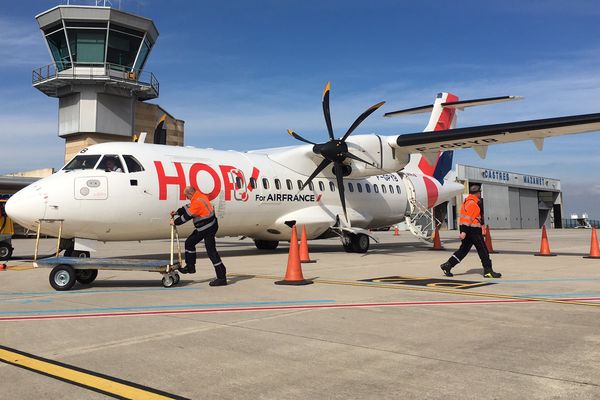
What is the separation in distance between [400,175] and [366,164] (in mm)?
4730

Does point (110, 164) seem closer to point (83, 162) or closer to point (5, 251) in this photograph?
point (83, 162)

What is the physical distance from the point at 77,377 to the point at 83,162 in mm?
9408

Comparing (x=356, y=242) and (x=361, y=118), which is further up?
(x=361, y=118)

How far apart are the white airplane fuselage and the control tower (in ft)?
80.6

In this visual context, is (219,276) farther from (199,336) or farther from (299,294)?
(199,336)

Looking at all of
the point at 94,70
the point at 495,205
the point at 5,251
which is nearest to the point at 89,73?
the point at 94,70

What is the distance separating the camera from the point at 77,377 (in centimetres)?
357

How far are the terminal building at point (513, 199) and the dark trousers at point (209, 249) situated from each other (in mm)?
52381

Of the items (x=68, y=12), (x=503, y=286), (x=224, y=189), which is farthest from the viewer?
(x=68, y=12)

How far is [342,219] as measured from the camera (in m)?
17.6

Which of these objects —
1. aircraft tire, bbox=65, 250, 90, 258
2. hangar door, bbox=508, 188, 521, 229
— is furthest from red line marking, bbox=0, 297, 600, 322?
hangar door, bbox=508, 188, 521, 229

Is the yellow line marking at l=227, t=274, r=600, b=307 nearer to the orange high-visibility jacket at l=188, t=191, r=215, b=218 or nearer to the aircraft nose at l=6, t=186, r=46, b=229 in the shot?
the orange high-visibility jacket at l=188, t=191, r=215, b=218

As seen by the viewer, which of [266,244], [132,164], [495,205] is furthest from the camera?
[495,205]

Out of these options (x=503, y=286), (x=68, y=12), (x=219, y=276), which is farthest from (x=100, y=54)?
(x=503, y=286)
